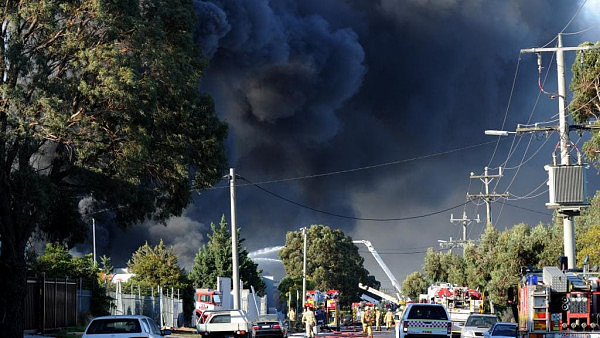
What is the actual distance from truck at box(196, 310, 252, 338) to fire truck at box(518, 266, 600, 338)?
687 inches

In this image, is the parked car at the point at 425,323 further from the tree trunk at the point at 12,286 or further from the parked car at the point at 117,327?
the tree trunk at the point at 12,286

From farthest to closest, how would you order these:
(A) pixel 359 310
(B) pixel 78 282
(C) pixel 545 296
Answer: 1. (A) pixel 359 310
2. (B) pixel 78 282
3. (C) pixel 545 296

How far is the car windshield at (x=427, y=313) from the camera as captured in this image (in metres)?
33.0

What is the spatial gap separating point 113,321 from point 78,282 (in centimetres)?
2125

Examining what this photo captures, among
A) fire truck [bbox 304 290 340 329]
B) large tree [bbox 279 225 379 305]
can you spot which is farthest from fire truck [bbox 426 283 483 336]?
large tree [bbox 279 225 379 305]

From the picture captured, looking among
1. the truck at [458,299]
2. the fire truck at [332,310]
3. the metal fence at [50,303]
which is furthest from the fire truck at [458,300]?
the metal fence at [50,303]

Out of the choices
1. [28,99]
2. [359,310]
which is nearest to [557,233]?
[359,310]

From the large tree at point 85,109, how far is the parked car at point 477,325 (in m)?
13.6

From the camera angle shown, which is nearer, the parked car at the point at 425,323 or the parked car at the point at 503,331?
the parked car at the point at 503,331

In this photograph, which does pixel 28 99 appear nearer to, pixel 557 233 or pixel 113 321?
pixel 113 321

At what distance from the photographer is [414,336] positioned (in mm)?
32625

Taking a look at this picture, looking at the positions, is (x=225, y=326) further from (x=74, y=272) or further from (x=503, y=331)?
(x=503, y=331)

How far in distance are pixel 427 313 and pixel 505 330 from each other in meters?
3.04

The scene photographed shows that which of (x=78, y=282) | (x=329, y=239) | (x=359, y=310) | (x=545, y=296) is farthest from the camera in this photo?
(x=329, y=239)
